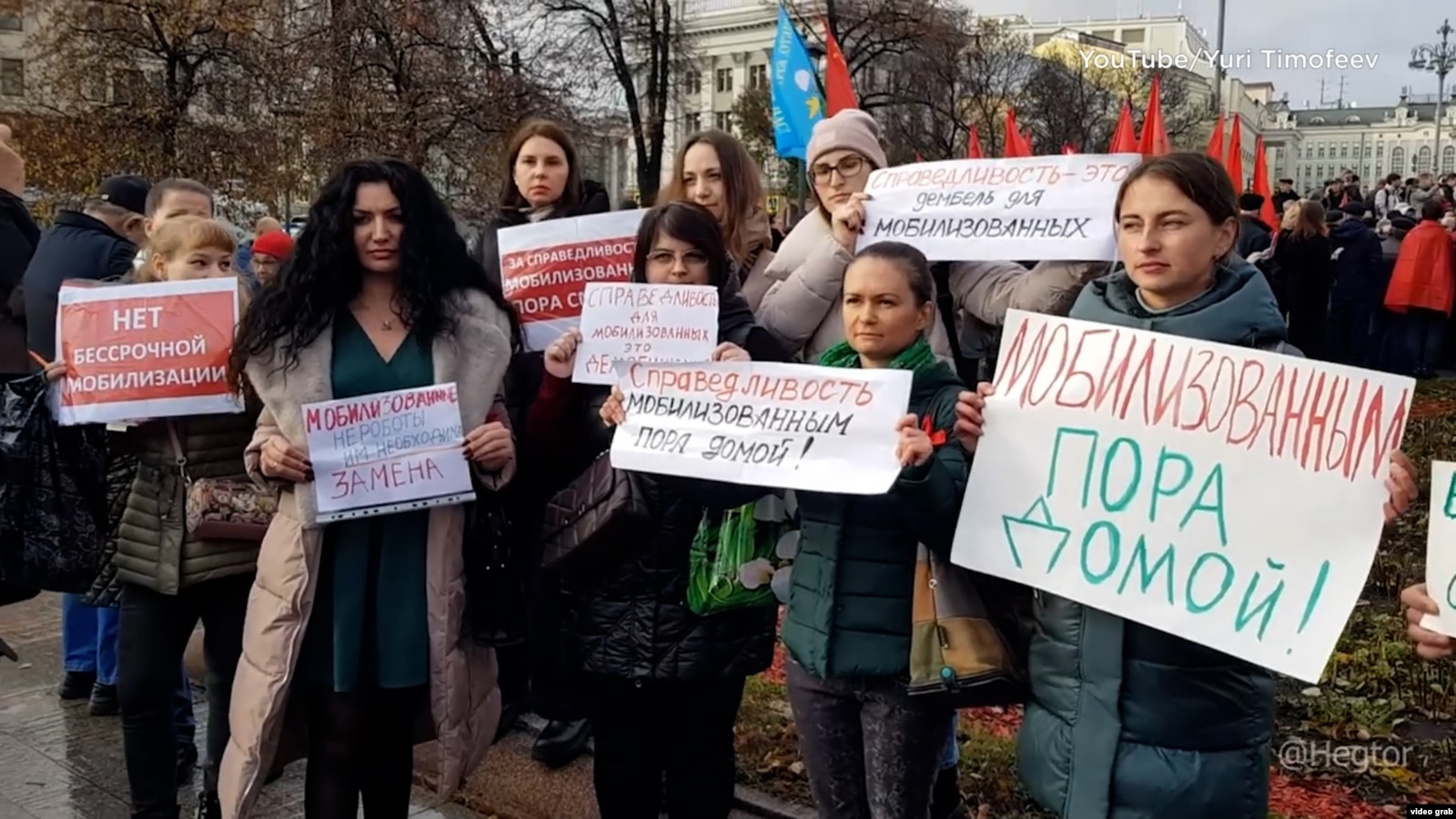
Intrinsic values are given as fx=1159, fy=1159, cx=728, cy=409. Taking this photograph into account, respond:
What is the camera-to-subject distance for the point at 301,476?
2.90m

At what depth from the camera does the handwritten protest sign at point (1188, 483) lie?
6.92ft

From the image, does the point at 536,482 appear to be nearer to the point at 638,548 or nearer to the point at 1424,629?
the point at 638,548

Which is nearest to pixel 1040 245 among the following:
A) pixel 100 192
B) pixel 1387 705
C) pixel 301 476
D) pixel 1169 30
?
pixel 301 476

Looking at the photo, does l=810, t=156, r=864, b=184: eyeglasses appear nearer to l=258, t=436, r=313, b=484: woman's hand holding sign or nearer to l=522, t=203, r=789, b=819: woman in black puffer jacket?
l=522, t=203, r=789, b=819: woman in black puffer jacket

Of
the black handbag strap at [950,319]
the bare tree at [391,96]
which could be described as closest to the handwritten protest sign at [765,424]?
the black handbag strap at [950,319]

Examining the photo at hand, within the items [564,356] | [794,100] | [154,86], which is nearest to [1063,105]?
[154,86]

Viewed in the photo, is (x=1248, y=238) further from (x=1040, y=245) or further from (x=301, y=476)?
(x=301, y=476)

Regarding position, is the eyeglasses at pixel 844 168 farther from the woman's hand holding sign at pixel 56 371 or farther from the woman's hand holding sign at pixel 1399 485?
the woman's hand holding sign at pixel 56 371

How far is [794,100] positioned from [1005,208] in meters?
3.53

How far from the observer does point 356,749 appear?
304cm

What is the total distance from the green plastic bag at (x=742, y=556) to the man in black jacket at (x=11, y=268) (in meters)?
3.23

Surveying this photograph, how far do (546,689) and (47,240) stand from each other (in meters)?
2.98

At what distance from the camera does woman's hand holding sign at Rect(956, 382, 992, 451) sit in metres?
2.51

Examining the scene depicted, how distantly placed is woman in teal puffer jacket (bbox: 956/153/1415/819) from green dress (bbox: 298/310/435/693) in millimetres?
1630
